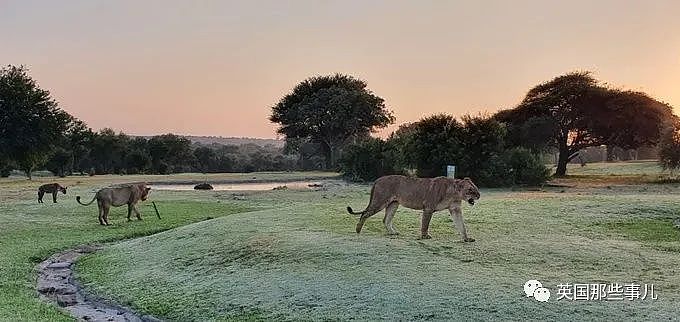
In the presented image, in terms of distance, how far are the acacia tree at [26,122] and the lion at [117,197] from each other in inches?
1066

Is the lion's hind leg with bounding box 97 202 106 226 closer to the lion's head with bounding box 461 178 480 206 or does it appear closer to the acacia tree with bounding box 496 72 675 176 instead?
the lion's head with bounding box 461 178 480 206

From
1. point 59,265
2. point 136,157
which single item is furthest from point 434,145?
point 136,157

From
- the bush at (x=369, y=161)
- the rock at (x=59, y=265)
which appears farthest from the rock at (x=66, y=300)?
the bush at (x=369, y=161)

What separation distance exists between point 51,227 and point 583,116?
119 feet

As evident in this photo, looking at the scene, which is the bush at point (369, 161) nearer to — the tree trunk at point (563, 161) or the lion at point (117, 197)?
the tree trunk at point (563, 161)

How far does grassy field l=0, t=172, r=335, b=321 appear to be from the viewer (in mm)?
10400

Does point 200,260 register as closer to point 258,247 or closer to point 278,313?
point 258,247

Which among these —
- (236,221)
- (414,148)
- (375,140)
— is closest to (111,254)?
(236,221)

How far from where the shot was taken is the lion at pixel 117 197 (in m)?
21.2

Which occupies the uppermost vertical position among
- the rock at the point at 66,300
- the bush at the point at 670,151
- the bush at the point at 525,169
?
the bush at the point at 670,151

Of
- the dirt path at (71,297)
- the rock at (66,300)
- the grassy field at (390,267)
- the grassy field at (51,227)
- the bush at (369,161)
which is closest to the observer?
the grassy field at (390,267)

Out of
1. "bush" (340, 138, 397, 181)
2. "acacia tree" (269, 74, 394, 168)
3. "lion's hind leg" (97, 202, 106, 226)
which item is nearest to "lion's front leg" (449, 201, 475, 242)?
"lion's hind leg" (97, 202, 106, 226)

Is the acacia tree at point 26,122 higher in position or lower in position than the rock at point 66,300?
higher

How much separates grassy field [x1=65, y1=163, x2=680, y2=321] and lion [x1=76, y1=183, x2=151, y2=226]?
5.02m
